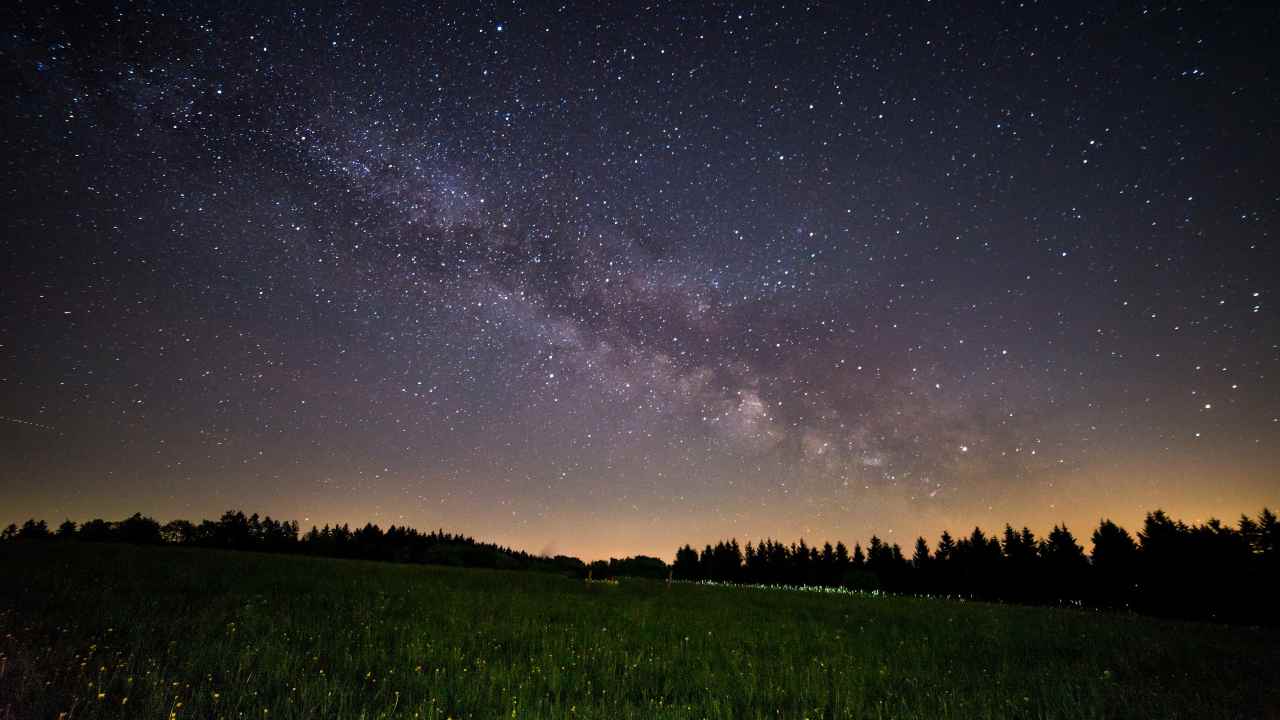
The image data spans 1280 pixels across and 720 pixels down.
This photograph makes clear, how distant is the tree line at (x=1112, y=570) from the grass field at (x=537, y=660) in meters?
43.2

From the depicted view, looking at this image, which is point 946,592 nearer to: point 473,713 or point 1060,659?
point 1060,659

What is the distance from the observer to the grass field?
6.37 meters

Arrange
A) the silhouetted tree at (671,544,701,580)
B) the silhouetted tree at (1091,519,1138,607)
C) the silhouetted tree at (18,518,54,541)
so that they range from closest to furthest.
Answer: the silhouetted tree at (18,518,54,541), the silhouetted tree at (1091,519,1138,607), the silhouetted tree at (671,544,701,580)

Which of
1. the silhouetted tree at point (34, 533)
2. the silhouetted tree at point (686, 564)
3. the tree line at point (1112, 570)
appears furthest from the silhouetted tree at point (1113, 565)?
the silhouetted tree at point (34, 533)

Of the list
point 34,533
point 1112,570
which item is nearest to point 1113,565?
point 1112,570

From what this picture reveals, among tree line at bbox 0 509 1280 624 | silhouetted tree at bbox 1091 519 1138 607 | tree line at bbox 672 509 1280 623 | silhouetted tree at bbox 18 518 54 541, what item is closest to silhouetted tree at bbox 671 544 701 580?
tree line at bbox 0 509 1280 624

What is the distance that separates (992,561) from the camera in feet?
213

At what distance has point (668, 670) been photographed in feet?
29.0

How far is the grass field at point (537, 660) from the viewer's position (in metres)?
6.37

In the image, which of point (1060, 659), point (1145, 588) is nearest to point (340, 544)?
point (1060, 659)

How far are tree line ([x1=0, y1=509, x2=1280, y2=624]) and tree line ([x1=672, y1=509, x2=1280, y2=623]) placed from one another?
0.11 meters

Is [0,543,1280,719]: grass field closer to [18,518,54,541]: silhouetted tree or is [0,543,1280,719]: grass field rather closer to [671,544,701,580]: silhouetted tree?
[18,518,54,541]: silhouetted tree

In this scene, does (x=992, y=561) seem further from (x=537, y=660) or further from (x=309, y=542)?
(x=309, y=542)

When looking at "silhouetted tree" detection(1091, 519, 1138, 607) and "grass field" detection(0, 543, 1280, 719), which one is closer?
"grass field" detection(0, 543, 1280, 719)
